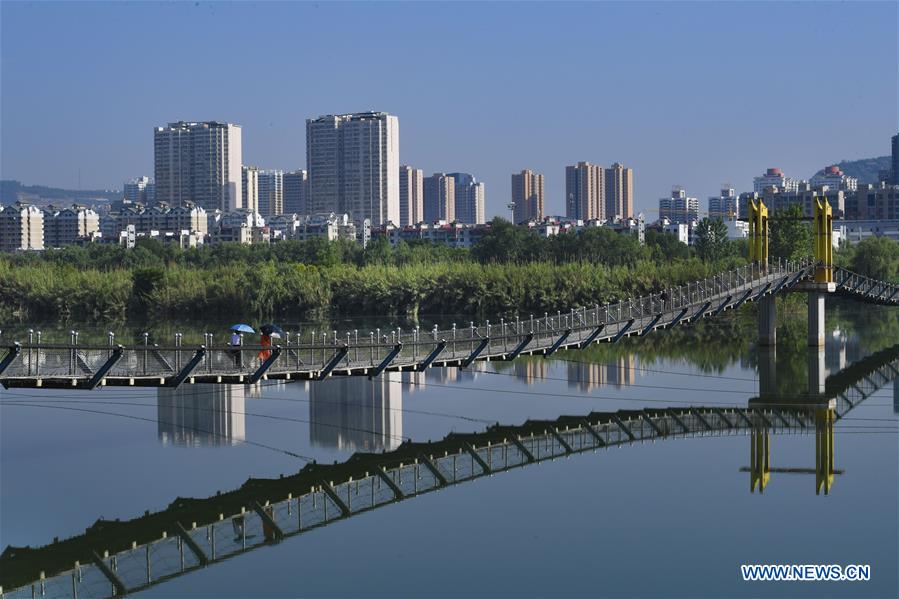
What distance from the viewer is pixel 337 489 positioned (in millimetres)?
22766

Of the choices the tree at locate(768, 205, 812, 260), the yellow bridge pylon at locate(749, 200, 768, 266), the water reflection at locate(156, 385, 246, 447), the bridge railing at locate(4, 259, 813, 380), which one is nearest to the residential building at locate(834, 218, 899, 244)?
the tree at locate(768, 205, 812, 260)

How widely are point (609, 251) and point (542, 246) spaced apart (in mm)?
6866

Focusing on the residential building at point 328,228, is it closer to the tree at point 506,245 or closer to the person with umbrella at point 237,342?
the tree at point 506,245

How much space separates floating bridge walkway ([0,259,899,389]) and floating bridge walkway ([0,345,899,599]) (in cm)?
228

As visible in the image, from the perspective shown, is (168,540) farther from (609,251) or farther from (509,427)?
(609,251)

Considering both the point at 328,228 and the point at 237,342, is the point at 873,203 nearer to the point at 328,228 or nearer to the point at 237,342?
the point at 328,228

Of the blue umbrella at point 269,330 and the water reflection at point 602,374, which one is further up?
the blue umbrella at point 269,330

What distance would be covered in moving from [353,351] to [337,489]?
567cm

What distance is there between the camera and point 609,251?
86.7 meters

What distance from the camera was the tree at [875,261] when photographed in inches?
3063

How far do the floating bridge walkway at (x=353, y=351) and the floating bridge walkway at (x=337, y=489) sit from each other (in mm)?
2277

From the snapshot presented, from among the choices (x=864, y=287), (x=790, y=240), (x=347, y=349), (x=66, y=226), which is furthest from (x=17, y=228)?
(x=347, y=349)

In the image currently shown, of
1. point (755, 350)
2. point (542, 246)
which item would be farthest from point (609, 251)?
point (755, 350)

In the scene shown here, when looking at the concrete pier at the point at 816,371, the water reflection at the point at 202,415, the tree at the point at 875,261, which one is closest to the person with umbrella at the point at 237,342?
the water reflection at the point at 202,415
